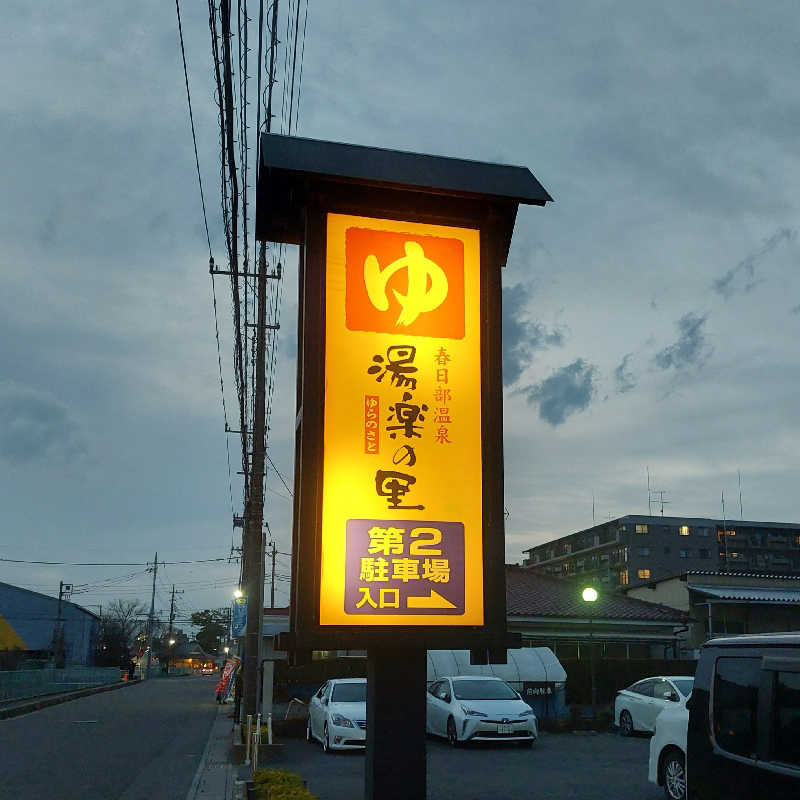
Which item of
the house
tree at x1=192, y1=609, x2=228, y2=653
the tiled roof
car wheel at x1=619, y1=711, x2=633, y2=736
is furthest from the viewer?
tree at x1=192, y1=609, x2=228, y2=653

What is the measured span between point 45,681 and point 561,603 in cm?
2693

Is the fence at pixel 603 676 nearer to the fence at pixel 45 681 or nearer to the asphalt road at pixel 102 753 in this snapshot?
the asphalt road at pixel 102 753

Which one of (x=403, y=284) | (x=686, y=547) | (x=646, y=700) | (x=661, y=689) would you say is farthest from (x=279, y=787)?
(x=686, y=547)

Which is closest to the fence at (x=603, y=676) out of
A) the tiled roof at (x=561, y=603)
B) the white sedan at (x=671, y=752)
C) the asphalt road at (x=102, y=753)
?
the tiled roof at (x=561, y=603)

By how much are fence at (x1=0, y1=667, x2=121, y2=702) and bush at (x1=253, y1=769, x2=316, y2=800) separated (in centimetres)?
2839

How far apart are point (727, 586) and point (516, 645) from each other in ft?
127

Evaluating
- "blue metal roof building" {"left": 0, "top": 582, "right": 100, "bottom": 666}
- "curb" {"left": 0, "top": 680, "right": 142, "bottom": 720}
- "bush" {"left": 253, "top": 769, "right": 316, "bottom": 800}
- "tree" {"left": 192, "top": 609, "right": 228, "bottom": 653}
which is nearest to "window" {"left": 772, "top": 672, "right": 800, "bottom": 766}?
"bush" {"left": 253, "top": 769, "right": 316, "bottom": 800}

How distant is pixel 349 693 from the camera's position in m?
19.4

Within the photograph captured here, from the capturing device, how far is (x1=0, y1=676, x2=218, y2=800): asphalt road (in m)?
14.8

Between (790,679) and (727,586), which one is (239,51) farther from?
(727,586)

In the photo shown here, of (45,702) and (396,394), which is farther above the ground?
(396,394)

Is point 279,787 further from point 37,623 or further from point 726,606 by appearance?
point 37,623

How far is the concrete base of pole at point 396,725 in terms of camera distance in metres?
7.43

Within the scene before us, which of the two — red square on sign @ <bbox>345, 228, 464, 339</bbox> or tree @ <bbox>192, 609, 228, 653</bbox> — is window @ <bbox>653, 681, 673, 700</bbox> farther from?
tree @ <bbox>192, 609, 228, 653</bbox>
